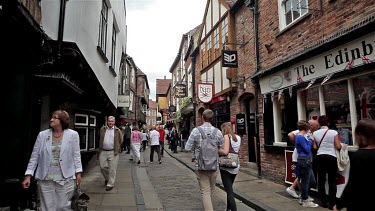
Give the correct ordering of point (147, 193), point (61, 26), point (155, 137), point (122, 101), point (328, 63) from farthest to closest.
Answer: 1. point (122, 101)
2. point (155, 137)
3. point (147, 193)
4. point (328, 63)
5. point (61, 26)

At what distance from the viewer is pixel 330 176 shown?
532cm

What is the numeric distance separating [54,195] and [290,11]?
7216 mm

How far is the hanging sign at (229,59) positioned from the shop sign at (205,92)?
9.76 feet

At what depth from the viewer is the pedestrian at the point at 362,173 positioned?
231cm

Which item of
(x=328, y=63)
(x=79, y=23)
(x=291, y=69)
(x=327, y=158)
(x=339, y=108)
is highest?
(x=79, y=23)

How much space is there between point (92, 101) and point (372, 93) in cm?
827

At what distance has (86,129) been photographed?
9.67 meters

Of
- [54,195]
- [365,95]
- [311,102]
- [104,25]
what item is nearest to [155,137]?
[104,25]

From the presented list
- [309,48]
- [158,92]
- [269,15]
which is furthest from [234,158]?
[158,92]

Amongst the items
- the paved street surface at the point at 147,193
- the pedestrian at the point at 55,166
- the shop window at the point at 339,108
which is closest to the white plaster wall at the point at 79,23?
the pedestrian at the point at 55,166

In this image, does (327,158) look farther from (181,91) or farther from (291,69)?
(181,91)

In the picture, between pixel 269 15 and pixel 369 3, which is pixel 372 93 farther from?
pixel 269 15

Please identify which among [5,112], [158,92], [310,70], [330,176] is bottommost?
[330,176]

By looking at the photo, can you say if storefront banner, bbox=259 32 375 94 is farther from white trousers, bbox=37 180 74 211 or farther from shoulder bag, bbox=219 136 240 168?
white trousers, bbox=37 180 74 211
